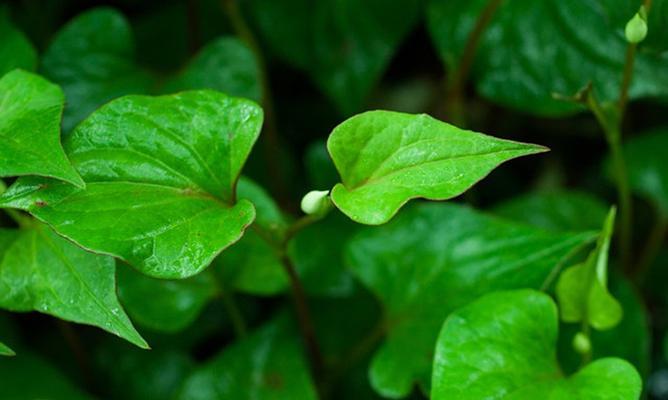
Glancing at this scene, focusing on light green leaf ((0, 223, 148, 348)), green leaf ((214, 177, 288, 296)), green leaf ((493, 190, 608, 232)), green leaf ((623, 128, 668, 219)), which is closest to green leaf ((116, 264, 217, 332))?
green leaf ((214, 177, 288, 296))

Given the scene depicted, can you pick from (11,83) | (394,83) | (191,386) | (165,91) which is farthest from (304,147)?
(11,83)

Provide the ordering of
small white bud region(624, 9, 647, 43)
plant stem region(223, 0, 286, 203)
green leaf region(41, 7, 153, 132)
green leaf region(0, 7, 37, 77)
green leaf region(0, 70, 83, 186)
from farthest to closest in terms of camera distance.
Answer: plant stem region(223, 0, 286, 203) < green leaf region(41, 7, 153, 132) < green leaf region(0, 7, 37, 77) < small white bud region(624, 9, 647, 43) < green leaf region(0, 70, 83, 186)

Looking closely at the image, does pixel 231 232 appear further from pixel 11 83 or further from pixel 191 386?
pixel 191 386

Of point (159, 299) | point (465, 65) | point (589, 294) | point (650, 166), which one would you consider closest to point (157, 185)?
point (159, 299)

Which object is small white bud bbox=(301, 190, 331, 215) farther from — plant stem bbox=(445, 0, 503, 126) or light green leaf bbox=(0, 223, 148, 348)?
plant stem bbox=(445, 0, 503, 126)

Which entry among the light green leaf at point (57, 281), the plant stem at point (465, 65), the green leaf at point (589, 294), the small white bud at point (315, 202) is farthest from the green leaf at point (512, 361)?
the plant stem at point (465, 65)

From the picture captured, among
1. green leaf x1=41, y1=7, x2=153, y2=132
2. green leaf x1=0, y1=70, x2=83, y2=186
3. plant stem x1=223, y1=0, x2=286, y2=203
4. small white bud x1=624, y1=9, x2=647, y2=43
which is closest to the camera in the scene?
green leaf x1=0, y1=70, x2=83, y2=186
